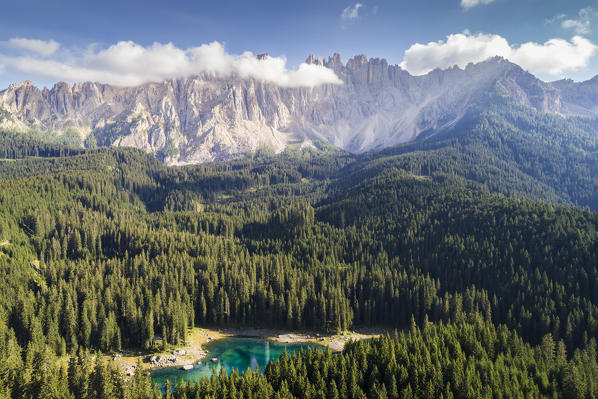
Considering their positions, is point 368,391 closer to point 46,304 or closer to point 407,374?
point 407,374

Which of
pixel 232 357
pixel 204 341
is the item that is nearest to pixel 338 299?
pixel 232 357

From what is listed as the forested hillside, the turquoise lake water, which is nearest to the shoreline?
A: the turquoise lake water

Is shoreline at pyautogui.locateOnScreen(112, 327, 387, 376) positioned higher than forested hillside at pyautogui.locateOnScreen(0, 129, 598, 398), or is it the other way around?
forested hillside at pyautogui.locateOnScreen(0, 129, 598, 398)

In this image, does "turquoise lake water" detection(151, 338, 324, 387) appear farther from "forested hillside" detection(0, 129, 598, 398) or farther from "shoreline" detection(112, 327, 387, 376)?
"forested hillside" detection(0, 129, 598, 398)

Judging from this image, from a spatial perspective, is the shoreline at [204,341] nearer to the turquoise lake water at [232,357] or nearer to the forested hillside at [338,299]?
the turquoise lake water at [232,357]

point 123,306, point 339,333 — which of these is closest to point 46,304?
point 123,306

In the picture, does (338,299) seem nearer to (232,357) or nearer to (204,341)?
(232,357)

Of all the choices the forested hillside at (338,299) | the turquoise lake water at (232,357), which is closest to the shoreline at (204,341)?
the turquoise lake water at (232,357)
